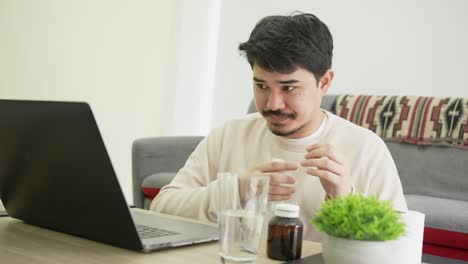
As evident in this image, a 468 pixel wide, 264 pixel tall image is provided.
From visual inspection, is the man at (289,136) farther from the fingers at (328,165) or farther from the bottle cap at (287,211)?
the bottle cap at (287,211)

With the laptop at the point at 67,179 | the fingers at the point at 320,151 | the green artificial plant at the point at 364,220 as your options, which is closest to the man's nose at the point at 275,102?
the fingers at the point at 320,151

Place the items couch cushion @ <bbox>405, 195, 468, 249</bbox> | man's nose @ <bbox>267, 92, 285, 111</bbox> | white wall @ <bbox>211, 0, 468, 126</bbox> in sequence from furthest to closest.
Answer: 1. white wall @ <bbox>211, 0, 468, 126</bbox>
2. couch cushion @ <bbox>405, 195, 468, 249</bbox>
3. man's nose @ <bbox>267, 92, 285, 111</bbox>

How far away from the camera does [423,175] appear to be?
294 centimetres

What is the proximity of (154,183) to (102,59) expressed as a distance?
149 cm

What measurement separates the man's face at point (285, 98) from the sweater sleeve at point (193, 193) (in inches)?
8.4

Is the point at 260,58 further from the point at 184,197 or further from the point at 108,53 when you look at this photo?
the point at 108,53

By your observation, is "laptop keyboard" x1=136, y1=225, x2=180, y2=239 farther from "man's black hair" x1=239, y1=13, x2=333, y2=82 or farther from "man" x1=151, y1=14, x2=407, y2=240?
"man's black hair" x1=239, y1=13, x2=333, y2=82

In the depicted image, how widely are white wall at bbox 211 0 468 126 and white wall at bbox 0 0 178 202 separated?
976 millimetres

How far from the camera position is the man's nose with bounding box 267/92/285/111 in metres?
1.46

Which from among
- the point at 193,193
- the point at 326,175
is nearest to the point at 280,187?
the point at 326,175

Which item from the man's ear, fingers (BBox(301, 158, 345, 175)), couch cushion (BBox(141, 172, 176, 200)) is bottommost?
couch cushion (BBox(141, 172, 176, 200))

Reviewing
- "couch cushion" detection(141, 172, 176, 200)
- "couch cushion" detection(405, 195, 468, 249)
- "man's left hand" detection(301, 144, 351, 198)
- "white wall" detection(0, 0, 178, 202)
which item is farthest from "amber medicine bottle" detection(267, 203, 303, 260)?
"white wall" detection(0, 0, 178, 202)

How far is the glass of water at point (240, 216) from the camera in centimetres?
85

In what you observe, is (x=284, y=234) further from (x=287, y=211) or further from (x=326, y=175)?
(x=326, y=175)
